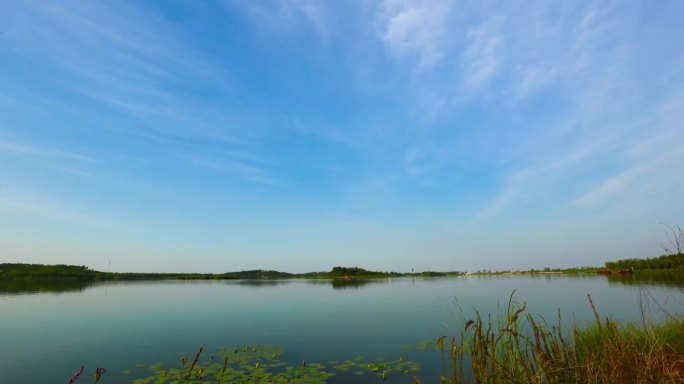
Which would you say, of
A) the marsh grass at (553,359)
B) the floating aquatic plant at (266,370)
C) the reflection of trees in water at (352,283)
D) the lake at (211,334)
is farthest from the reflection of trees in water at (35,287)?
the marsh grass at (553,359)

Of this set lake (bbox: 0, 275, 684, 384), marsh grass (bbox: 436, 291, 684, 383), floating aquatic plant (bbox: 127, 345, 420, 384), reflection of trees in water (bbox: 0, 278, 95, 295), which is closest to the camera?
marsh grass (bbox: 436, 291, 684, 383)

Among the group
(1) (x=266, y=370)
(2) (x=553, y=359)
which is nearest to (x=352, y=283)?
(1) (x=266, y=370)

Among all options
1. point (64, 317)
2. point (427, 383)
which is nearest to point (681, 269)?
point (427, 383)

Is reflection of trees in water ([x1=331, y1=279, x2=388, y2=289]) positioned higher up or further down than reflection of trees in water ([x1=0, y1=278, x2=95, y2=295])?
further down

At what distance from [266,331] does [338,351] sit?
655 centimetres

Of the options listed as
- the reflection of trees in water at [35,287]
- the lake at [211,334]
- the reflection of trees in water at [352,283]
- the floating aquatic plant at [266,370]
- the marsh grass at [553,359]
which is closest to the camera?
the marsh grass at [553,359]

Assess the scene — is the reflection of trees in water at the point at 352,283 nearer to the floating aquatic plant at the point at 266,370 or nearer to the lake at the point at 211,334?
the lake at the point at 211,334

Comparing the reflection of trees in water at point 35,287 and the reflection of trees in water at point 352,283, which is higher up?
the reflection of trees in water at point 35,287

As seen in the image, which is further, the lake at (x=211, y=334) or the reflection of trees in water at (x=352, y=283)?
the reflection of trees in water at (x=352, y=283)

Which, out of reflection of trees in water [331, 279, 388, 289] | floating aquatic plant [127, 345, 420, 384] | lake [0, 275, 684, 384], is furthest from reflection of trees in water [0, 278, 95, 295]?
floating aquatic plant [127, 345, 420, 384]

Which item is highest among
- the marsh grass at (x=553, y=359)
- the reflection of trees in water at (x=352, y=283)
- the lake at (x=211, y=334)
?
the marsh grass at (x=553, y=359)

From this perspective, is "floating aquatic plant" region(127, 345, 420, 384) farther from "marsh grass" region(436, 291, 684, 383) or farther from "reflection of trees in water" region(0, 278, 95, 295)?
"reflection of trees in water" region(0, 278, 95, 295)

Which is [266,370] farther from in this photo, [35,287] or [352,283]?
[352,283]

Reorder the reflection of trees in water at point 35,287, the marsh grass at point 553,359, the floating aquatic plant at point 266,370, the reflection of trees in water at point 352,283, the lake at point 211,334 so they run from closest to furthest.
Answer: the marsh grass at point 553,359 < the floating aquatic plant at point 266,370 < the lake at point 211,334 < the reflection of trees in water at point 35,287 < the reflection of trees in water at point 352,283
